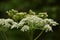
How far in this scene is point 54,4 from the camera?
4.05 metres

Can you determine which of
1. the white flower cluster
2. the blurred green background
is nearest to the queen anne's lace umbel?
the white flower cluster

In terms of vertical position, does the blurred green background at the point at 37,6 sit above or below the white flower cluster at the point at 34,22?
above

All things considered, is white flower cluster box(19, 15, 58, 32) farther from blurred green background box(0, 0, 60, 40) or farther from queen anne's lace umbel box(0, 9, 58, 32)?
blurred green background box(0, 0, 60, 40)

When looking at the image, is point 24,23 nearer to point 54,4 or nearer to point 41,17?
point 41,17

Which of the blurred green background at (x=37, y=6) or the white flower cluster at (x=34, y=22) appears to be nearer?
the white flower cluster at (x=34, y=22)

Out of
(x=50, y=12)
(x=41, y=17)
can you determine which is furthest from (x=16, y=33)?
(x=41, y=17)

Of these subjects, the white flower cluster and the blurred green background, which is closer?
the white flower cluster

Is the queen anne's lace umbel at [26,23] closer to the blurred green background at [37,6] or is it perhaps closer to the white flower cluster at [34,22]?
the white flower cluster at [34,22]

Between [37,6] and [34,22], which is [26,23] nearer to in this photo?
[34,22]

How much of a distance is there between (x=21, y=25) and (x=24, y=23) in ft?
0.13

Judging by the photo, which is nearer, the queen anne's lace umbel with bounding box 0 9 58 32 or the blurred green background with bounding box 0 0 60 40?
the queen anne's lace umbel with bounding box 0 9 58 32

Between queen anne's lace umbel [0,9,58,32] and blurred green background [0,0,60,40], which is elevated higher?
blurred green background [0,0,60,40]

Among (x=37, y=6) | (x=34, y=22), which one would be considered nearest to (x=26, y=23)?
(x=34, y=22)

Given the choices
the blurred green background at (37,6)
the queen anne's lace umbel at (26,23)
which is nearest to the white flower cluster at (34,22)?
the queen anne's lace umbel at (26,23)
